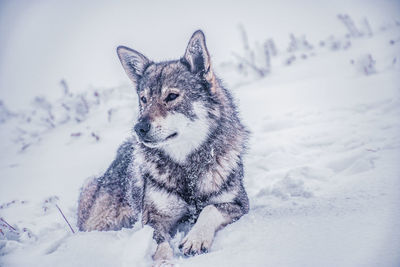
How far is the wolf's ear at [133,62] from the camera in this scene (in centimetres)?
297

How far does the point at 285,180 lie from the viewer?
2.70m

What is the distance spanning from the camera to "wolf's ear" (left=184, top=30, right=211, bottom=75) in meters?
2.42

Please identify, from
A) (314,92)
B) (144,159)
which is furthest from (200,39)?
(314,92)

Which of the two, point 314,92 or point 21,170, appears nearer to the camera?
point 21,170

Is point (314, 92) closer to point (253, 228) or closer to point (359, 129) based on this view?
point (359, 129)

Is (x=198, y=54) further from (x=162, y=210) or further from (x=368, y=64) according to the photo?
(x=368, y=64)

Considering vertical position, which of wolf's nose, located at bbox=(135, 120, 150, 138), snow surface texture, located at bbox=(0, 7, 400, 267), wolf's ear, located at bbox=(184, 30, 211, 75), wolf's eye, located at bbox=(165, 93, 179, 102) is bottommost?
snow surface texture, located at bbox=(0, 7, 400, 267)

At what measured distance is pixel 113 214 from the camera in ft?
8.56

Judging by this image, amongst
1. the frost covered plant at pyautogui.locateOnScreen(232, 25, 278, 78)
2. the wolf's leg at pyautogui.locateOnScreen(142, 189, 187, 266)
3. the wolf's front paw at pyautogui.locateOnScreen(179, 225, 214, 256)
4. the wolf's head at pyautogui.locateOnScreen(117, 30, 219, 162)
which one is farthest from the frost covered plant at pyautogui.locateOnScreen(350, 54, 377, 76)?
the wolf's front paw at pyautogui.locateOnScreen(179, 225, 214, 256)

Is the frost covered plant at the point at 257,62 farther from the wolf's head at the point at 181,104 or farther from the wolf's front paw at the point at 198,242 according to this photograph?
the wolf's front paw at the point at 198,242

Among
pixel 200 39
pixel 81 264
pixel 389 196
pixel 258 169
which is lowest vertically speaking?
pixel 258 169

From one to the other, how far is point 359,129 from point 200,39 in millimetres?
3151

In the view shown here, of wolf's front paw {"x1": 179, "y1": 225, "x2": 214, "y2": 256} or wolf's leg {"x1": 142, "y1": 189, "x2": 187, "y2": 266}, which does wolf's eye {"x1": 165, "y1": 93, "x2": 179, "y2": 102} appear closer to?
wolf's leg {"x1": 142, "y1": 189, "x2": 187, "y2": 266}

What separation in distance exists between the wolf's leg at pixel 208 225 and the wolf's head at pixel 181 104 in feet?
2.19
